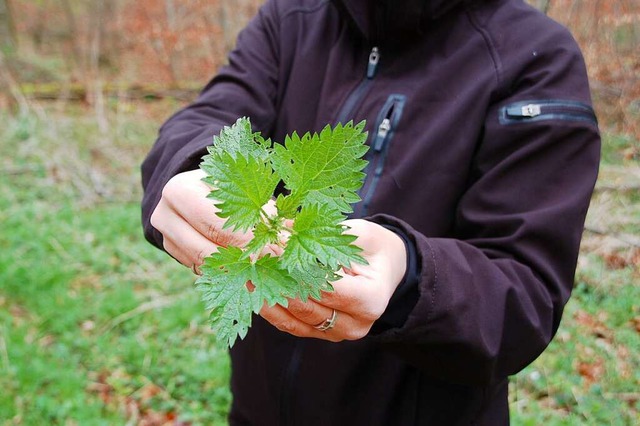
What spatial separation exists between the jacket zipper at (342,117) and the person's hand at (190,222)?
568mm

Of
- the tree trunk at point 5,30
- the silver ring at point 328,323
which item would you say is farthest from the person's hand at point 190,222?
the tree trunk at point 5,30

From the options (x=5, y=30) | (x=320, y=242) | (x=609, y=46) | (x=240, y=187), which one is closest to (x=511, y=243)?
(x=320, y=242)

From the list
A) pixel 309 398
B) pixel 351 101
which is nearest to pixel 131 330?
pixel 309 398

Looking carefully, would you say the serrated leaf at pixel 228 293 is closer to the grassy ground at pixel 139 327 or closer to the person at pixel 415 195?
the person at pixel 415 195

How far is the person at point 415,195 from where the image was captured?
1088mm

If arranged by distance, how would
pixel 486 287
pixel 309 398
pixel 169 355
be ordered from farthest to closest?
1. pixel 169 355
2. pixel 309 398
3. pixel 486 287

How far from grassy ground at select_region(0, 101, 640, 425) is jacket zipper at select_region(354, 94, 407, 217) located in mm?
2349

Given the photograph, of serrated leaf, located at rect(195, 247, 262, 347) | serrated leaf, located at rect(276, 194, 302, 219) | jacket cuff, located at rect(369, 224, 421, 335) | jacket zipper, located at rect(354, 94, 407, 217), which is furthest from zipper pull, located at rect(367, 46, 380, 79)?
serrated leaf, located at rect(195, 247, 262, 347)

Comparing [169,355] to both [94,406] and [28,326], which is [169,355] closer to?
[94,406]

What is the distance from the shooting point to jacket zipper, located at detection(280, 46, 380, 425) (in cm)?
154

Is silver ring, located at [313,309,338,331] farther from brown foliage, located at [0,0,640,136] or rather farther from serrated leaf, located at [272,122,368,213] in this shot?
brown foliage, located at [0,0,640,136]

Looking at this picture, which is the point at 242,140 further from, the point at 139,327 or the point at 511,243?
the point at 139,327

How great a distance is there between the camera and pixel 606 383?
3.42 metres

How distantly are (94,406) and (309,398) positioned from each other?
2621 millimetres
